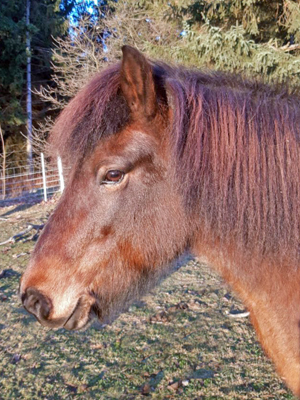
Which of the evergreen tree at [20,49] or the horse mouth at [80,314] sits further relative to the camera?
the evergreen tree at [20,49]

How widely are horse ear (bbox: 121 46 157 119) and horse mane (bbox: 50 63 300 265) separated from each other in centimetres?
6

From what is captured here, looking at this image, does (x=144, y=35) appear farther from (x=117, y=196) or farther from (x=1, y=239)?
(x=117, y=196)

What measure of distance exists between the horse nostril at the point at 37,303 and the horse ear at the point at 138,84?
3.33 feet

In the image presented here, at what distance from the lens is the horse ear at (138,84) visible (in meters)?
1.37

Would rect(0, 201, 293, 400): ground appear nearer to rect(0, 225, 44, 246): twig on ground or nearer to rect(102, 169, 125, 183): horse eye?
rect(102, 169, 125, 183): horse eye

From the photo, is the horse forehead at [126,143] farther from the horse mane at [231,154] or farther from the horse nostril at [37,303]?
the horse nostril at [37,303]

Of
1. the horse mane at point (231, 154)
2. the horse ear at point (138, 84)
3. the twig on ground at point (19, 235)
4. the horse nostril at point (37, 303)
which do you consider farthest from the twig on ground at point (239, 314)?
the twig on ground at point (19, 235)

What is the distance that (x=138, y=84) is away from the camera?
1.43 m

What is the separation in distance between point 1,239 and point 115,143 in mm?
6736

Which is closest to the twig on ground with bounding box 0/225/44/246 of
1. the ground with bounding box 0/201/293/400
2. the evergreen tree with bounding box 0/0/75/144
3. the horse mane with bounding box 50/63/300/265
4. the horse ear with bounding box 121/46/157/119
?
the ground with bounding box 0/201/293/400

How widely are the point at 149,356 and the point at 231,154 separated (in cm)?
256

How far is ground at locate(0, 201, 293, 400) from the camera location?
272cm

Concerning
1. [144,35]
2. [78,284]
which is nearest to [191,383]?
[78,284]

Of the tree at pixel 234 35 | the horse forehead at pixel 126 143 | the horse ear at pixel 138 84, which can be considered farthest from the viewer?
the tree at pixel 234 35
